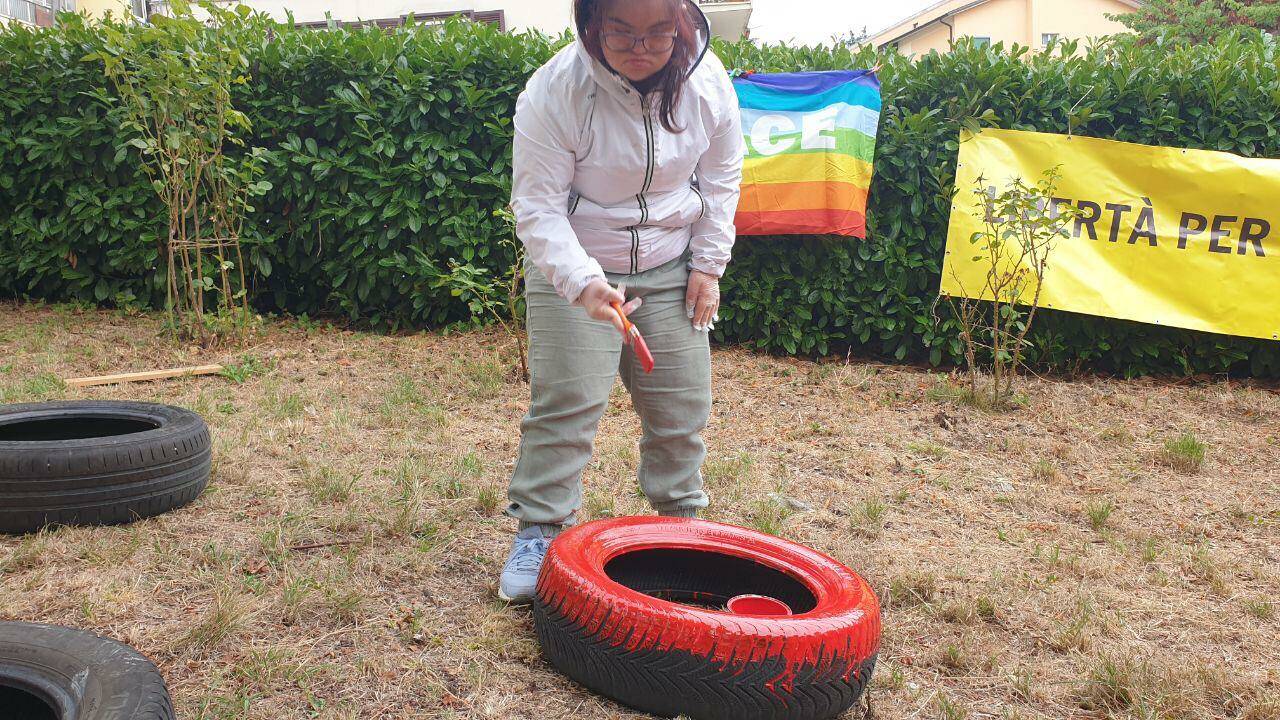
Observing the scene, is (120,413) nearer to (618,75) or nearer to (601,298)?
(601,298)

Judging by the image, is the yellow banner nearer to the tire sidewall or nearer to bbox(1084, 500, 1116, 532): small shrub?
bbox(1084, 500, 1116, 532): small shrub

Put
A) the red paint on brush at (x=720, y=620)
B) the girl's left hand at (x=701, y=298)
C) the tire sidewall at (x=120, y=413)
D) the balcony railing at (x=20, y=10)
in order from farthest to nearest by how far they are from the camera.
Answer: the balcony railing at (x=20, y=10) → the tire sidewall at (x=120, y=413) → the girl's left hand at (x=701, y=298) → the red paint on brush at (x=720, y=620)

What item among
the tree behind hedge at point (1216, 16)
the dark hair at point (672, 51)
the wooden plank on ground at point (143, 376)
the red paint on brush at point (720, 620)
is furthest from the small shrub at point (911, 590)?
the tree behind hedge at point (1216, 16)

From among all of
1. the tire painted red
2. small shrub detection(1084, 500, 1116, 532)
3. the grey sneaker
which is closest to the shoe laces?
the grey sneaker

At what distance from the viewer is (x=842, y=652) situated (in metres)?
1.90

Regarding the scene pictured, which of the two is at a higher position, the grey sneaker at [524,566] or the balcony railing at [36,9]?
the balcony railing at [36,9]

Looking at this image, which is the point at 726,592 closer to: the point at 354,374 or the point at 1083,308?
the point at 354,374

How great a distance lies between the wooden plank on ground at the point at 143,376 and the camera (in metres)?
4.64

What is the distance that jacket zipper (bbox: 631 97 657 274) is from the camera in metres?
2.21

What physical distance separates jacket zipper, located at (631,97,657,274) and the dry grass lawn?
100cm

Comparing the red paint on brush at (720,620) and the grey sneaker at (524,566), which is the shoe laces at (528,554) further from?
the red paint on brush at (720,620)

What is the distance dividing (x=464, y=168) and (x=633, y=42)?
3737mm

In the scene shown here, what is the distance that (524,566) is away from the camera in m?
2.46

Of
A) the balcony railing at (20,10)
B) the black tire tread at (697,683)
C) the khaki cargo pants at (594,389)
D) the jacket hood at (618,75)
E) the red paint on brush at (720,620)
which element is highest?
the balcony railing at (20,10)
